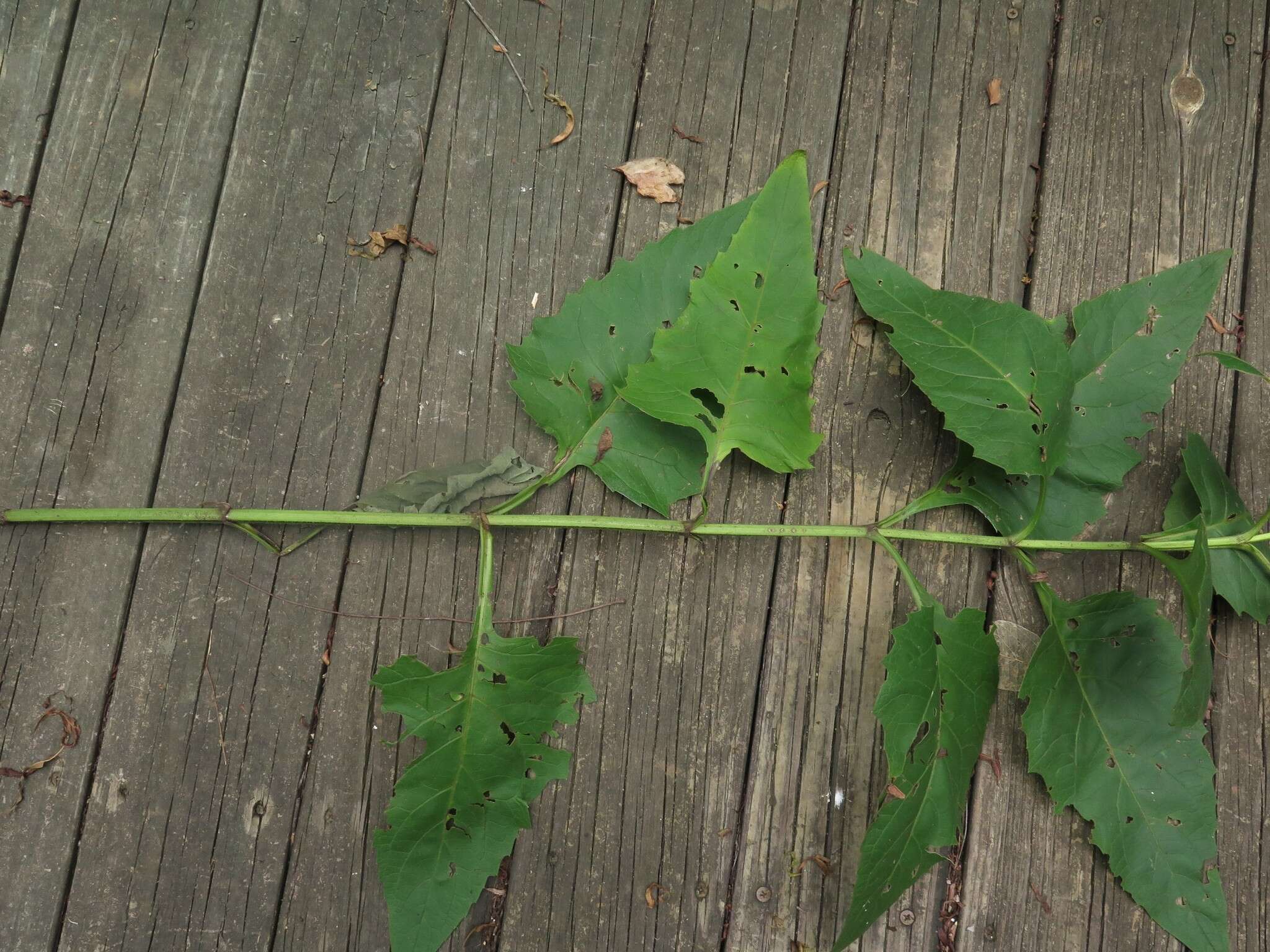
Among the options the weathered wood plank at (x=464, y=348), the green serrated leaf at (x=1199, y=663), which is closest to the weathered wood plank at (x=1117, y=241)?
the green serrated leaf at (x=1199, y=663)

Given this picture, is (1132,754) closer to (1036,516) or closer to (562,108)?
(1036,516)

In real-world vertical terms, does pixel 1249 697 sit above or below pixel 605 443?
below

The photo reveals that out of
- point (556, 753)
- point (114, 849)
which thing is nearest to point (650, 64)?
point (556, 753)

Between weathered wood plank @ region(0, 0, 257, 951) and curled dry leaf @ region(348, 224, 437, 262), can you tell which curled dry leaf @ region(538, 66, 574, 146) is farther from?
weathered wood plank @ region(0, 0, 257, 951)

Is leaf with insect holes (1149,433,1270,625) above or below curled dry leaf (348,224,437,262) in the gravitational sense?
below

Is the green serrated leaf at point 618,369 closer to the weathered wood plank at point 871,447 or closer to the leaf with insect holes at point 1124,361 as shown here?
the weathered wood plank at point 871,447

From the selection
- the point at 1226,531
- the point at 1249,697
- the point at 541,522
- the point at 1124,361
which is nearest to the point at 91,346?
the point at 541,522

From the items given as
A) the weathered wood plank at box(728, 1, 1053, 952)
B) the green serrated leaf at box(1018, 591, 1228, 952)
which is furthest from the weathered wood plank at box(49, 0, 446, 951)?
the green serrated leaf at box(1018, 591, 1228, 952)
